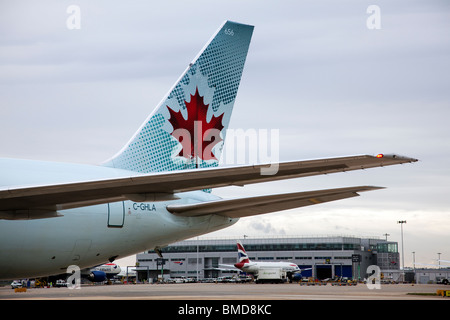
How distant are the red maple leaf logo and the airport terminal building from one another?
11827 cm

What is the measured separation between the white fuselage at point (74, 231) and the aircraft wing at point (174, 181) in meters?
2.73

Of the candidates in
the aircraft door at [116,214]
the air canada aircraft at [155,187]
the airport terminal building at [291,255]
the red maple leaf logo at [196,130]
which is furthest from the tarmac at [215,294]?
the airport terminal building at [291,255]

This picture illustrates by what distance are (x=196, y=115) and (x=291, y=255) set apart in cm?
13033

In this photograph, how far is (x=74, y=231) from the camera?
18406 millimetres

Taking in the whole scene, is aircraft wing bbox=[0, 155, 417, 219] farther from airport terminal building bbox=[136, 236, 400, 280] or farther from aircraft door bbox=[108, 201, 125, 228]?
airport terminal building bbox=[136, 236, 400, 280]

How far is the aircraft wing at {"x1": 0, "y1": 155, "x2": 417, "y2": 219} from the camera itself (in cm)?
1269

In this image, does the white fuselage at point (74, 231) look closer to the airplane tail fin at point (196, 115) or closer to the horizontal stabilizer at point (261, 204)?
the horizontal stabilizer at point (261, 204)

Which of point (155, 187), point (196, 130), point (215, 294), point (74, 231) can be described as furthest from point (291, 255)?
point (155, 187)

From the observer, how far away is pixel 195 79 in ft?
76.1

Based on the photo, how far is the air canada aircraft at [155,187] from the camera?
527 inches

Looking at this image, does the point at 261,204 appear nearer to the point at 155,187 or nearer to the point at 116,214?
the point at 116,214
